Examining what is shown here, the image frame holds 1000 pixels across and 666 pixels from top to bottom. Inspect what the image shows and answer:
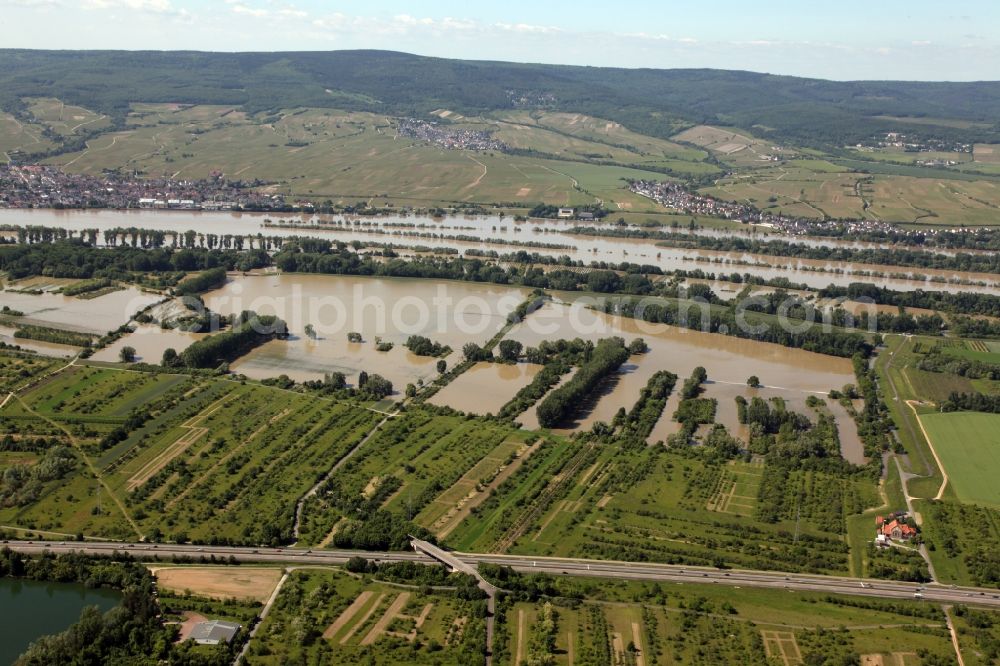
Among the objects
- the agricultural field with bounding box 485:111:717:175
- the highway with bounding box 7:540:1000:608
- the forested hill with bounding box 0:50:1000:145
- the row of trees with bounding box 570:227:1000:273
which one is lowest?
the highway with bounding box 7:540:1000:608

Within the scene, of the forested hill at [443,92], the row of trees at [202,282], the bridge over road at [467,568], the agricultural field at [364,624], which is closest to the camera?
the agricultural field at [364,624]

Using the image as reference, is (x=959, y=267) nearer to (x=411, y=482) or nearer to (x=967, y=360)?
(x=967, y=360)

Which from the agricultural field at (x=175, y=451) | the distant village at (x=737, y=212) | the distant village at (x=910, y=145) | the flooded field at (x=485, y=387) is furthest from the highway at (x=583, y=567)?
the distant village at (x=910, y=145)

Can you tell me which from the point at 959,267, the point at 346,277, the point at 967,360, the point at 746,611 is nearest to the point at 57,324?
the point at 346,277

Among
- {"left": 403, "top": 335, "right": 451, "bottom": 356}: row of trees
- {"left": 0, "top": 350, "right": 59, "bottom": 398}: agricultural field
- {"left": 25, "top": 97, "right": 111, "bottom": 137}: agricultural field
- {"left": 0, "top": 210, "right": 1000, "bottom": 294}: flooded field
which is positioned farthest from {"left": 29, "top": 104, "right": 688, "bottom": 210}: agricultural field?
{"left": 0, "top": 350, "right": 59, "bottom": 398}: agricultural field

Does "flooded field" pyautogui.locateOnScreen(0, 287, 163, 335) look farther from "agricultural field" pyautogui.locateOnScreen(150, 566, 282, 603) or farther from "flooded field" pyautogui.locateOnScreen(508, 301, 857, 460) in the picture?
"agricultural field" pyautogui.locateOnScreen(150, 566, 282, 603)

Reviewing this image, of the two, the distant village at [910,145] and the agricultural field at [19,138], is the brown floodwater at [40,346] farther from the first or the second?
the distant village at [910,145]
